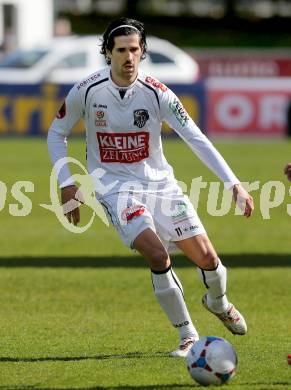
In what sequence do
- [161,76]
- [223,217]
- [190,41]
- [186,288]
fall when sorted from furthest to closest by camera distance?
1. [190,41]
2. [161,76]
3. [223,217]
4. [186,288]

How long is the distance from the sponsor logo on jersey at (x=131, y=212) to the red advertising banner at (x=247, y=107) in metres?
20.3

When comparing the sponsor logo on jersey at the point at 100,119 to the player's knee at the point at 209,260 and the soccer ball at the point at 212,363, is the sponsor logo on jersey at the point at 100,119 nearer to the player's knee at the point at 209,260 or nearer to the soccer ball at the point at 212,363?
Answer: the player's knee at the point at 209,260

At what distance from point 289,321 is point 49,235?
5.98 meters

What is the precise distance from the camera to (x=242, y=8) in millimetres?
56438

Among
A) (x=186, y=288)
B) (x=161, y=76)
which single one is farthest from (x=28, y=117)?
(x=186, y=288)

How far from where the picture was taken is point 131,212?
8.30 meters

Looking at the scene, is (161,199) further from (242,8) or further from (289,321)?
(242,8)

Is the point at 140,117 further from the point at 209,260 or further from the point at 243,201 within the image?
the point at 209,260

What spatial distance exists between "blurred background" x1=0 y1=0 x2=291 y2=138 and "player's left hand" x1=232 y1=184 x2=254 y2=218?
20.3m

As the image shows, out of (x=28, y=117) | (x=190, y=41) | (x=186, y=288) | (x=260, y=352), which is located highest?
(x=260, y=352)

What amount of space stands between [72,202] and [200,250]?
0.93 m

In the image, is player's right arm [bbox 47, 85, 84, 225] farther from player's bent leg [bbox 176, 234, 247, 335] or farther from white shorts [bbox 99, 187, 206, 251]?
player's bent leg [bbox 176, 234, 247, 335]

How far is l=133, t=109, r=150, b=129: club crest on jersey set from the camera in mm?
8375

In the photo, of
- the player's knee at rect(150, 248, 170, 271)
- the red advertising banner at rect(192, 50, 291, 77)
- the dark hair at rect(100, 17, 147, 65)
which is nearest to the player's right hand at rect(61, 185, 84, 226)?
the player's knee at rect(150, 248, 170, 271)
